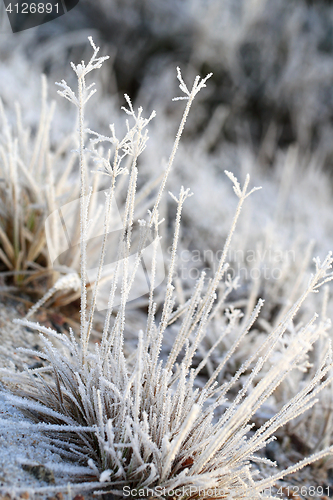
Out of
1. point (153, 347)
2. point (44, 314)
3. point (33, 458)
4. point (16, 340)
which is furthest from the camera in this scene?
point (44, 314)

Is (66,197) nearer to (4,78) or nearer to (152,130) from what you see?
(4,78)

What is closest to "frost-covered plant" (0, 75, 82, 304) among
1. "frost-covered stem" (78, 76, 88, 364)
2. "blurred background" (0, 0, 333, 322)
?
"frost-covered stem" (78, 76, 88, 364)

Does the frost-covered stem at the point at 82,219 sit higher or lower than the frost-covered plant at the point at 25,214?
higher

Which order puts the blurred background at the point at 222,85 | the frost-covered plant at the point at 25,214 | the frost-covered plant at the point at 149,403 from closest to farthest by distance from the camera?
the frost-covered plant at the point at 149,403 < the frost-covered plant at the point at 25,214 < the blurred background at the point at 222,85

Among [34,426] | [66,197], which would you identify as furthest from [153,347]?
[66,197]

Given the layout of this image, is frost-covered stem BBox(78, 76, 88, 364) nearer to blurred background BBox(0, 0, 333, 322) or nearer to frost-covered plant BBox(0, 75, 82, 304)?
frost-covered plant BBox(0, 75, 82, 304)

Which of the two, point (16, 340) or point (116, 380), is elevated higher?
point (116, 380)

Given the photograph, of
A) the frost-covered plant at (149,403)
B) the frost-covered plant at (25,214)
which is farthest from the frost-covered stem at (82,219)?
the frost-covered plant at (25,214)

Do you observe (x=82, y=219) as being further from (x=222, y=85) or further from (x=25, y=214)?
(x=222, y=85)

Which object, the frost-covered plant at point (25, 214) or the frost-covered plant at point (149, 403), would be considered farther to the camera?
the frost-covered plant at point (25, 214)

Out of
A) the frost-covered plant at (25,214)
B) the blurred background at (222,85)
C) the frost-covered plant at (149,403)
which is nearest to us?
the frost-covered plant at (149,403)

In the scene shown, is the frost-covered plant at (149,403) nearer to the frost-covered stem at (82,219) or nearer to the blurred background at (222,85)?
the frost-covered stem at (82,219)
